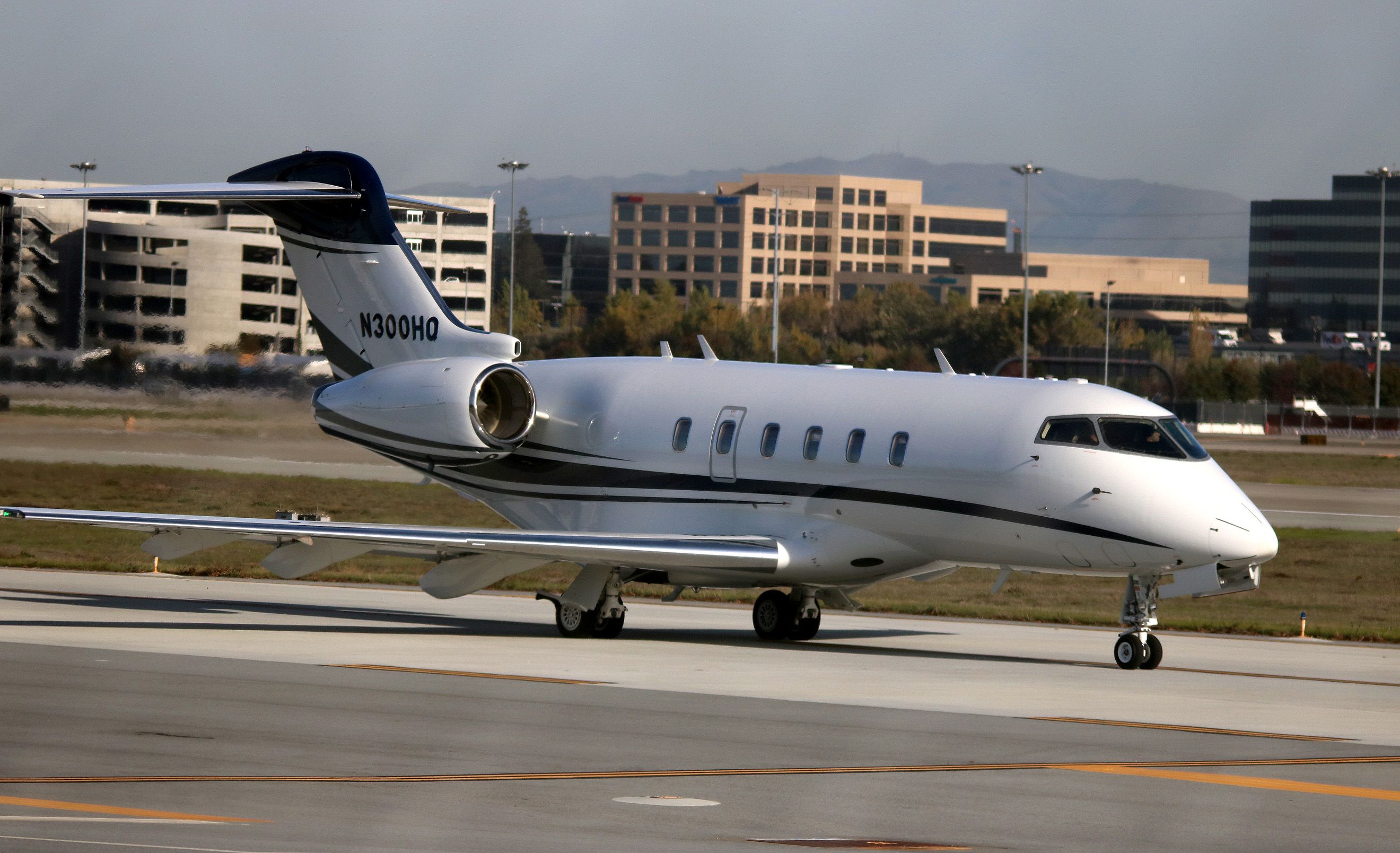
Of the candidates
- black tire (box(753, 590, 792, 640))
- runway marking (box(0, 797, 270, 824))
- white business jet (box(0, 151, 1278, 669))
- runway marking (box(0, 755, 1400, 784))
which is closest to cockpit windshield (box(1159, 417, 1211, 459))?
white business jet (box(0, 151, 1278, 669))

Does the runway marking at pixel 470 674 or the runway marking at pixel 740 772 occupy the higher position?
the runway marking at pixel 740 772

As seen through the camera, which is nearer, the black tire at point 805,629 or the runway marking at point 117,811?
the runway marking at point 117,811

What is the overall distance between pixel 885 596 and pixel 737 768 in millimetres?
21071

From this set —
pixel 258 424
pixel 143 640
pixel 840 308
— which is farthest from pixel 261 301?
pixel 840 308

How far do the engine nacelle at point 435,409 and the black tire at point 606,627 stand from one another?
3231mm

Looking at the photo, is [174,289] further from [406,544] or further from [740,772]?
[740,772]

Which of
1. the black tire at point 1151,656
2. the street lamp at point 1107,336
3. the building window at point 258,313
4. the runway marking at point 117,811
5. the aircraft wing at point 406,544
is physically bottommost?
the black tire at point 1151,656

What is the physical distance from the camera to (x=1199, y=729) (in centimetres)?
1655

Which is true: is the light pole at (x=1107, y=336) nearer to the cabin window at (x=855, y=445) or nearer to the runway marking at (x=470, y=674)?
the cabin window at (x=855, y=445)

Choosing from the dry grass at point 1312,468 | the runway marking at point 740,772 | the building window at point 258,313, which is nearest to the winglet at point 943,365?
the runway marking at point 740,772

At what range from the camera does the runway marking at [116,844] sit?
9.97m

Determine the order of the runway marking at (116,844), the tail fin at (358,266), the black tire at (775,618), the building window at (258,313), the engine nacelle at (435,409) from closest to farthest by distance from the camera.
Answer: the runway marking at (116,844) → the black tire at (775,618) → the engine nacelle at (435,409) → the tail fin at (358,266) → the building window at (258,313)

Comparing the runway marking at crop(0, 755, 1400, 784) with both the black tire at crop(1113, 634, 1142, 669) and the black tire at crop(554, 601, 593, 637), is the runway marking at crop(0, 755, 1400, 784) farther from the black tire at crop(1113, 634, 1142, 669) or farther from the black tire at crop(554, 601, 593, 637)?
the black tire at crop(554, 601, 593, 637)

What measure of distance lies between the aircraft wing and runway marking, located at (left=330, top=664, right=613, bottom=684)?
3.02 meters
